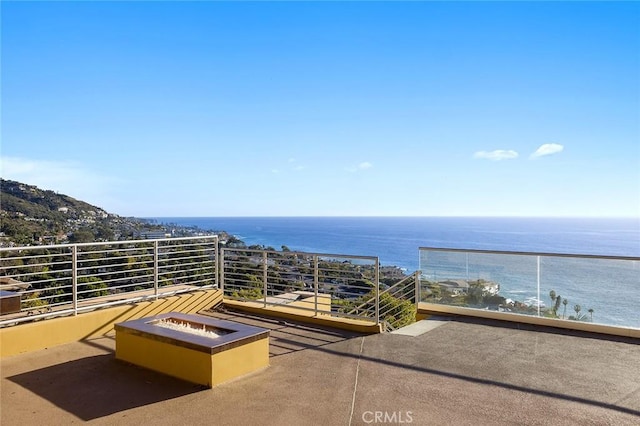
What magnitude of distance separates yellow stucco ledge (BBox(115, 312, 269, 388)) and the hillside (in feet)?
22.1

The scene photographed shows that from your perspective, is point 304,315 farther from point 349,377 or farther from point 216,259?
point 349,377

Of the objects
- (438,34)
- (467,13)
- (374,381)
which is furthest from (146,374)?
(438,34)

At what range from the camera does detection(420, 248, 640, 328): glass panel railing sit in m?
6.48

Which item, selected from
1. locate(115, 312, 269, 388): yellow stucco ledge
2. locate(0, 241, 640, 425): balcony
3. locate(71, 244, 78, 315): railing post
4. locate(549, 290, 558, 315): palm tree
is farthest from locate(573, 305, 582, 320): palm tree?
locate(71, 244, 78, 315): railing post

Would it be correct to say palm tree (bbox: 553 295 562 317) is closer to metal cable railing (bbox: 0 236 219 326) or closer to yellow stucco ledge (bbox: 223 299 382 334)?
yellow stucco ledge (bbox: 223 299 382 334)

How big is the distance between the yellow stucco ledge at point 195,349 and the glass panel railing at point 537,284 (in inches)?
160

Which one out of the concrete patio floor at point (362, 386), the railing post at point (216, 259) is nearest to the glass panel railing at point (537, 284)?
the concrete patio floor at point (362, 386)

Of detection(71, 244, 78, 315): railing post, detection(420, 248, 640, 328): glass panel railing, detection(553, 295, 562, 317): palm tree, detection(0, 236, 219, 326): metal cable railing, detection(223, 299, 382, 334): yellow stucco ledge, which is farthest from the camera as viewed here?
detection(553, 295, 562, 317): palm tree

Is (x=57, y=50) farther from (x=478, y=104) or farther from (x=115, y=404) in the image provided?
(x=478, y=104)

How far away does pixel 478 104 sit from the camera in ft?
74.8

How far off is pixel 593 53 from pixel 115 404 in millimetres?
17780

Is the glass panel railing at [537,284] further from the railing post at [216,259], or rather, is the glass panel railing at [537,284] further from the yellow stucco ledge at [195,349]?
the yellow stucco ledge at [195,349]

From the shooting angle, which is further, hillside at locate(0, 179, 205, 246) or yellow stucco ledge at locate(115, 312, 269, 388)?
hillside at locate(0, 179, 205, 246)

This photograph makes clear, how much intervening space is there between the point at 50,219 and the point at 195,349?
1366 centimetres
